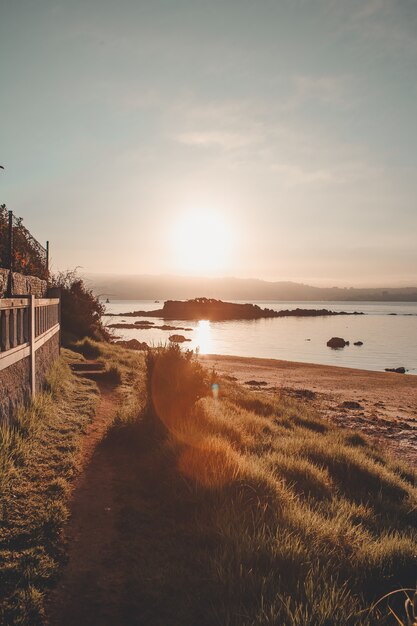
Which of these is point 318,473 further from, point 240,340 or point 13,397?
point 240,340

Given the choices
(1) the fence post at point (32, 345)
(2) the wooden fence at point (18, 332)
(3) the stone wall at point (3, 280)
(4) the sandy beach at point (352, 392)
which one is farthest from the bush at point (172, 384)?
(4) the sandy beach at point (352, 392)

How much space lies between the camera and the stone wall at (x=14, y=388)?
21.5 ft

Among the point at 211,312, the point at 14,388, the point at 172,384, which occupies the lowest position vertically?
the point at 211,312

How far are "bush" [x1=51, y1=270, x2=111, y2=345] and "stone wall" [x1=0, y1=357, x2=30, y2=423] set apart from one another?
1556 cm

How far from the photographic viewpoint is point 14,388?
7258 mm

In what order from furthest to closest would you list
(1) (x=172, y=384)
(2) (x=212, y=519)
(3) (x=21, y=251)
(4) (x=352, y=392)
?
(4) (x=352, y=392)
(3) (x=21, y=251)
(1) (x=172, y=384)
(2) (x=212, y=519)

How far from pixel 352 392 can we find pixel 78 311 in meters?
16.7

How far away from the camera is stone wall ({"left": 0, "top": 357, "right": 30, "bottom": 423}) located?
6.57m

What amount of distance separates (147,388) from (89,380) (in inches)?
203

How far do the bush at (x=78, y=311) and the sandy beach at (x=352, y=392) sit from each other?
30.9ft

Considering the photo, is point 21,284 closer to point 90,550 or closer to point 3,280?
point 3,280

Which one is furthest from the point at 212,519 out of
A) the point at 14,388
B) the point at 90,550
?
the point at 14,388

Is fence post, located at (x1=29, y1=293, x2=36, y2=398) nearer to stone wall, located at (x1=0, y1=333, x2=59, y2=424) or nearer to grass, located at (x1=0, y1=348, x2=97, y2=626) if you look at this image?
Result: stone wall, located at (x1=0, y1=333, x2=59, y2=424)

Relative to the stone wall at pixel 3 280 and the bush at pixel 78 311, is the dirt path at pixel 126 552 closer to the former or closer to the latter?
the stone wall at pixel 3 280
